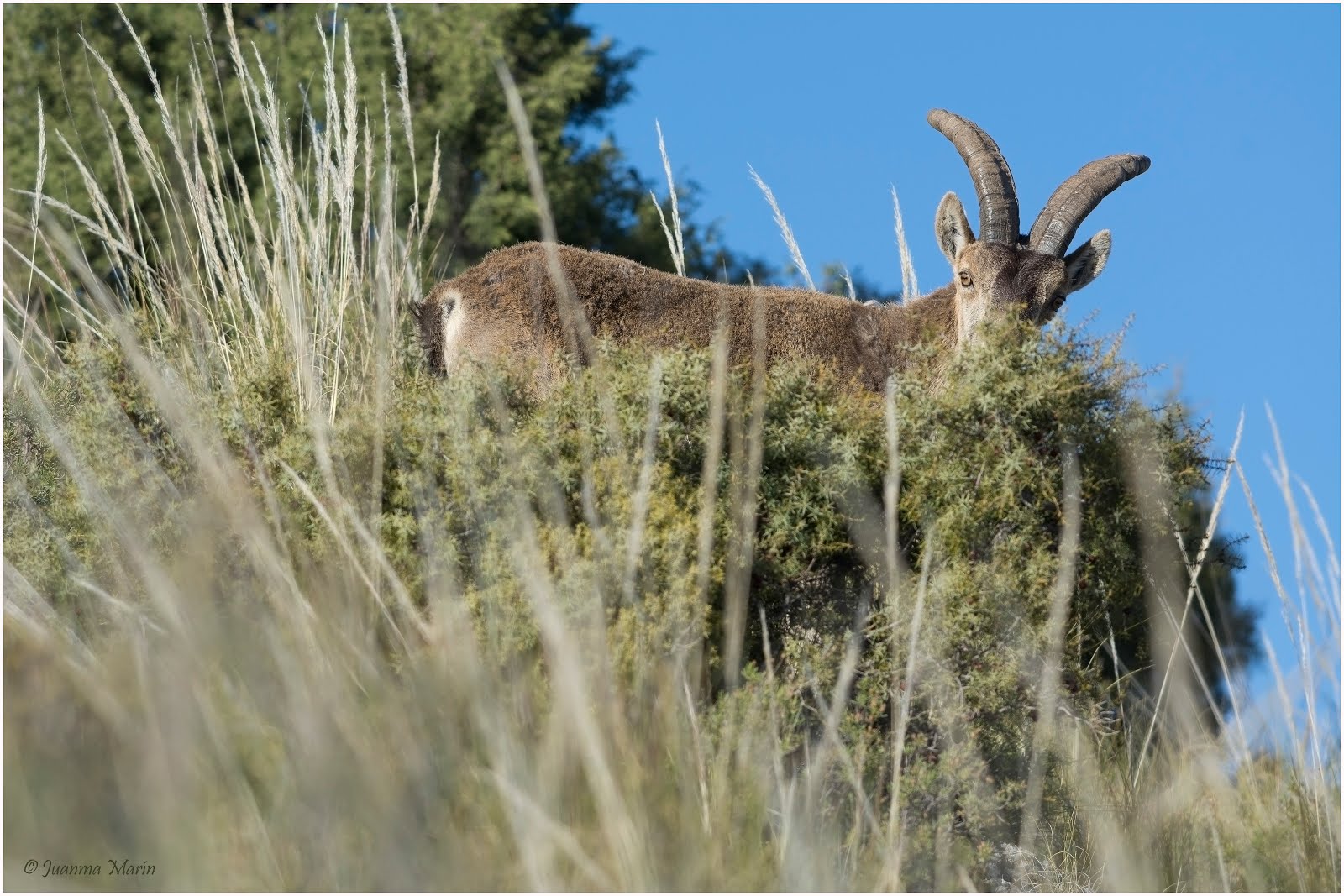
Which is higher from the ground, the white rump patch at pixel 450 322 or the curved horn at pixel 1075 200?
the curved horn at pixel 1075 200

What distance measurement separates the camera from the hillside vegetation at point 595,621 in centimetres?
346

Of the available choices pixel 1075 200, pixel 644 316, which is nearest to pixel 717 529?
pixel 644 316

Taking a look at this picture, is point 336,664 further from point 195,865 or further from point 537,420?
point 537,420

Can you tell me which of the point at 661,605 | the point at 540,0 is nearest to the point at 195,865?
the point at 661,605

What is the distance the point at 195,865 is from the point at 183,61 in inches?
748

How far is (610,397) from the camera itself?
5.46 metres

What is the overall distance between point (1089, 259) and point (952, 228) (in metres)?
0.77

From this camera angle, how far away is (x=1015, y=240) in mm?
8289
